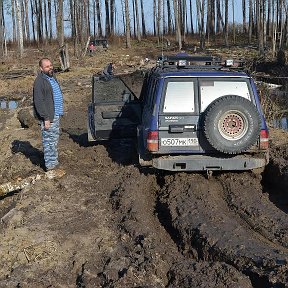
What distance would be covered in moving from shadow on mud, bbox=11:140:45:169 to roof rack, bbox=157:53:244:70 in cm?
295

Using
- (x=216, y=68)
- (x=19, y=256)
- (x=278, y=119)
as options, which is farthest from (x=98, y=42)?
(x=19, y=256)

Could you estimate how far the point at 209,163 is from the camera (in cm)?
784

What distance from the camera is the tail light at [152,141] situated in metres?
7.82

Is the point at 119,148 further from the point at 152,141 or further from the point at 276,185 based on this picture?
the point at 276,185

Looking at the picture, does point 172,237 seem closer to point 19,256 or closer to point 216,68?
point 19,256

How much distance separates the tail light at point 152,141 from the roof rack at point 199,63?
1399 millimetres

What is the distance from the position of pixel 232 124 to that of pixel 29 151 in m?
4.98

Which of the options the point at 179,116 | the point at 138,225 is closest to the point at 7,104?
the point at 179,116

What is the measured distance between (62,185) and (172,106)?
7.25 ft

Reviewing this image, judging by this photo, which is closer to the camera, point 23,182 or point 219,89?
point 219,89

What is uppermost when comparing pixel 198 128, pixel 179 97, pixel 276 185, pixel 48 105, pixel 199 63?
pixel 199 63

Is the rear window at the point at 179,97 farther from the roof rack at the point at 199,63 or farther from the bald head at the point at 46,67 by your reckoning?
the bald head at the point at 46,67

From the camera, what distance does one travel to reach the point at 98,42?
49.6 meters

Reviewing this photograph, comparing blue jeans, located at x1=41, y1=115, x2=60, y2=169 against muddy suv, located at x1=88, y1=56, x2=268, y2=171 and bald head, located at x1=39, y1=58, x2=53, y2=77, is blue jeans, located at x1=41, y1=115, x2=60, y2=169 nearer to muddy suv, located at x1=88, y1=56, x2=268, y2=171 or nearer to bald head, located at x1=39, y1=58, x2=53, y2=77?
bald head, located at x1=39, y1=58, x2=53, y2=77
